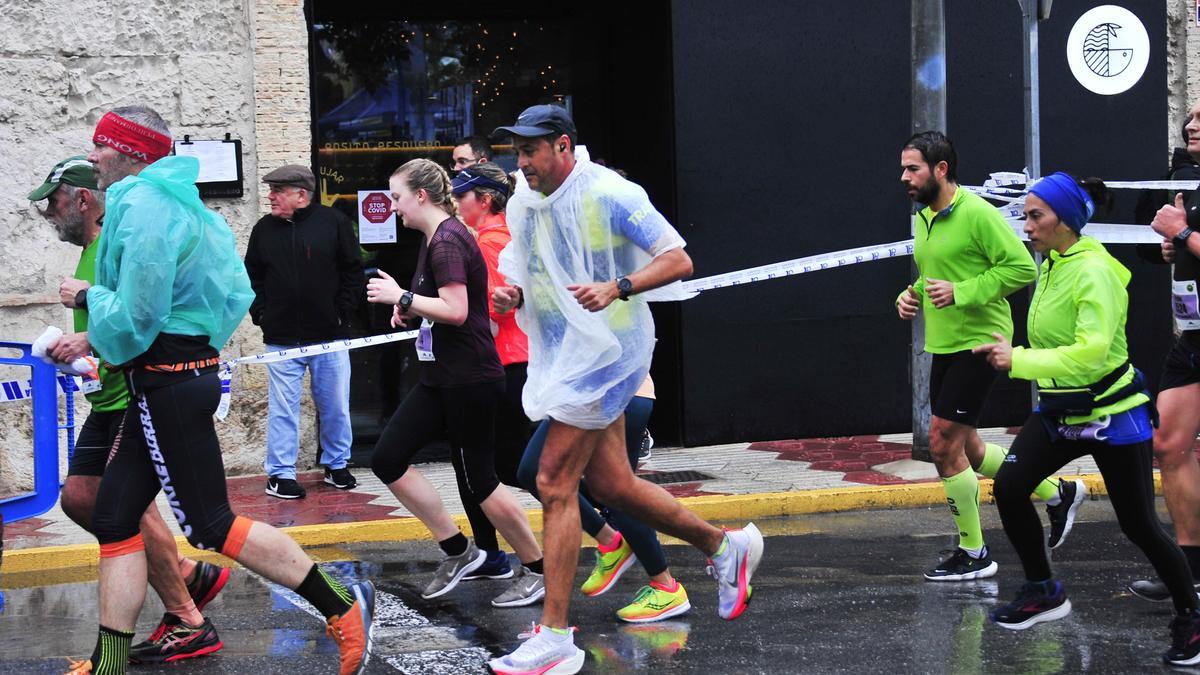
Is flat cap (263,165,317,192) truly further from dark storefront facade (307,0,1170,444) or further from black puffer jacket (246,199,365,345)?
dark storefront facade (307,0,1170,444)

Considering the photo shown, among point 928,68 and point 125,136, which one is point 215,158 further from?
point 125,136

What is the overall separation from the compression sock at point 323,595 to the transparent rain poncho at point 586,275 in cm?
94

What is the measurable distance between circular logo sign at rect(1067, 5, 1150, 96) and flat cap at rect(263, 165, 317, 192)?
568cm

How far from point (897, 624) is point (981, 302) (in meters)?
1.45

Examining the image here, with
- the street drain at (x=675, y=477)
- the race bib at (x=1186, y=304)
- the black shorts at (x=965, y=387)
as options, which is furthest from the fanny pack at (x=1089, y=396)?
the street drain at (x=675, y=477)

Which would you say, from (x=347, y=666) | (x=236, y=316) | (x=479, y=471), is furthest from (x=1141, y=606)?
(x=236, y=316)

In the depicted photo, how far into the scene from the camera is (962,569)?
22.6ft

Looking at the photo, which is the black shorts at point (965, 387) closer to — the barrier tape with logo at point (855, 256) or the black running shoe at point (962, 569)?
the black running shoe at point (962, 569)

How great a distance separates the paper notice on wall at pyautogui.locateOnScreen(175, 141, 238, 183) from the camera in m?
10.1

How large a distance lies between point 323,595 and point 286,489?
14.0 feet

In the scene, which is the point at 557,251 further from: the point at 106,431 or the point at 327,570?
the point at 327,570

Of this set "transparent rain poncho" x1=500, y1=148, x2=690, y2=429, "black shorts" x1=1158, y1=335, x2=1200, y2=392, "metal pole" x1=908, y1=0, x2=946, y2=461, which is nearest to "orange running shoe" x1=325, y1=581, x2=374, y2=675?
"transparent rain poncho" x1=500, y1=148, x2=690, y2=429

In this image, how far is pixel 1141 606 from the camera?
20.7ft

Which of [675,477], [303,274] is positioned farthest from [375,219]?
[675,477]
